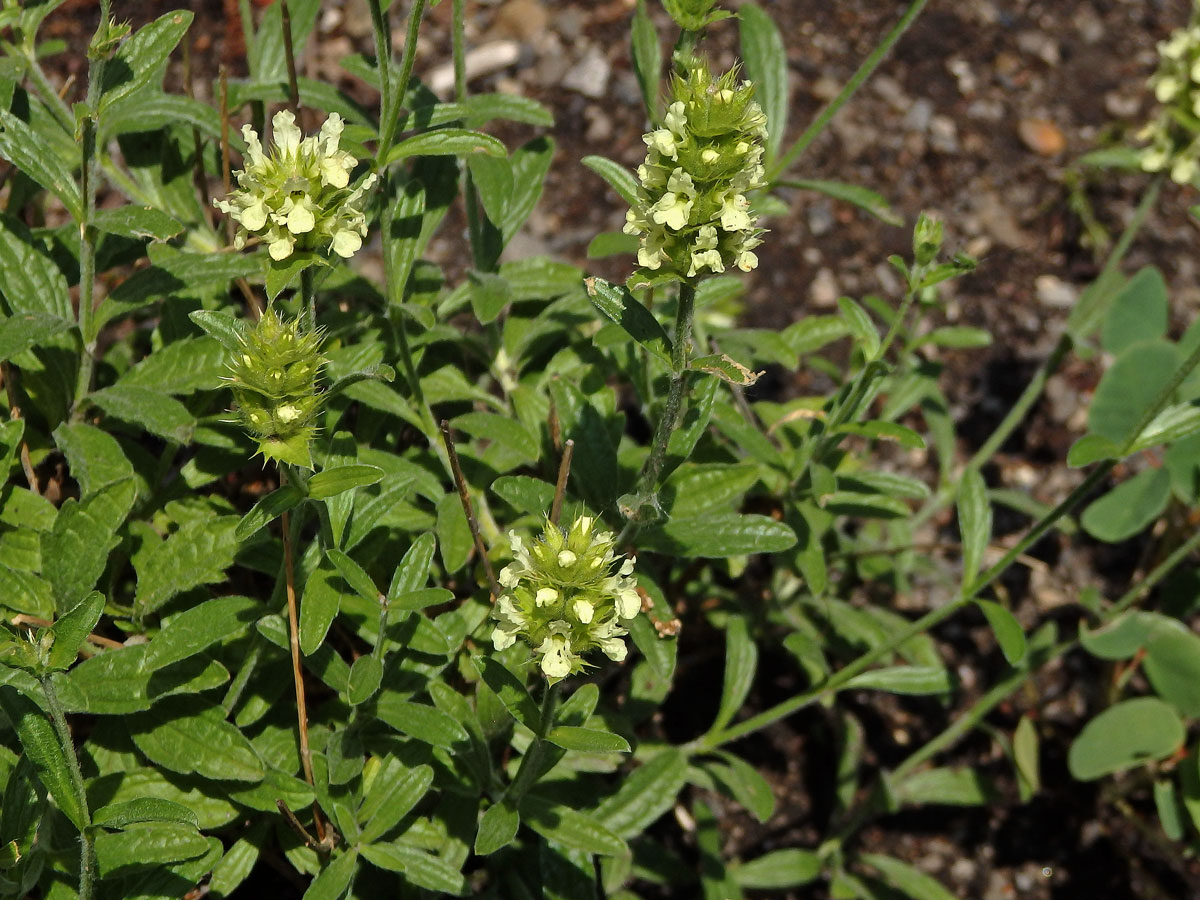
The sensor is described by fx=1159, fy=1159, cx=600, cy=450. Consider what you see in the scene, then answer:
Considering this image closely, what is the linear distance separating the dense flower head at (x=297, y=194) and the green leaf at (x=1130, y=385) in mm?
2701

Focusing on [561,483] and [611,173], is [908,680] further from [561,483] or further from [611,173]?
[611,173]

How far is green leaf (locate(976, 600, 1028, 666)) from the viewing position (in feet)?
9.77

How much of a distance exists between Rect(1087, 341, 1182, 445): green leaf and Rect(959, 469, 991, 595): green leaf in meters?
0.77

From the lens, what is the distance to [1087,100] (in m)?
5.32

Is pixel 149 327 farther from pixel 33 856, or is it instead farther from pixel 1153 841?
pixel 1153 841

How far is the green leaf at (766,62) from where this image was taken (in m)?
3.45

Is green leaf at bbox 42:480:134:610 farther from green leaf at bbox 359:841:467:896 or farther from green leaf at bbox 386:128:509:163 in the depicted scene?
green leaf at bbox 386:128:509:163

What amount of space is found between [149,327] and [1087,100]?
13.7ft

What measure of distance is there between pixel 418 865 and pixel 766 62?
2.44 metres

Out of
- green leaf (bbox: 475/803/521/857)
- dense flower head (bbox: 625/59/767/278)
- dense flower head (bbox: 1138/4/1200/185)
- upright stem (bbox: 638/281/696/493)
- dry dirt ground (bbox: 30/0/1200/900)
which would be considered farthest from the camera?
dry dirt ground (bbox: 30/0/1200/900)

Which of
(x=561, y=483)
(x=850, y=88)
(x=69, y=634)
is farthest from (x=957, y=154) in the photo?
(x=69, y=634)

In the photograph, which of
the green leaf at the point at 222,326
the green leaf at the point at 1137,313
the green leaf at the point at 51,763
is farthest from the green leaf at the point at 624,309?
the green leaf at the point at 1137,313

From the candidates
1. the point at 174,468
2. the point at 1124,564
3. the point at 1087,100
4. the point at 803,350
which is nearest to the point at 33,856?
the point at 174,468

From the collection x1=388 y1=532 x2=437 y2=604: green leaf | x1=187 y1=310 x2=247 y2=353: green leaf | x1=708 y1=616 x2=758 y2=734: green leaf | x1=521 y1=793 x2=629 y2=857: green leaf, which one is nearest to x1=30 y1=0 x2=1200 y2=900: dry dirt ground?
x1=708 y1=616 x2=758 y2=734: green leaf
